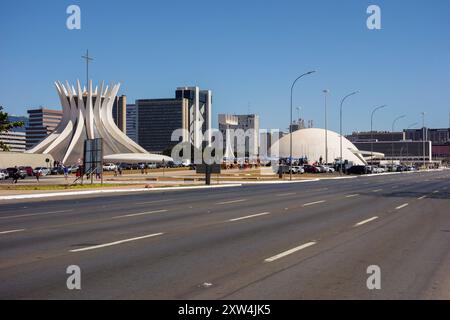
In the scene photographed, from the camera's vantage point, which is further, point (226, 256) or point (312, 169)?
point (312, 169)

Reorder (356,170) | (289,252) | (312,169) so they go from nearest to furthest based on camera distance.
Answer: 1. (289,252)
2. (356,170)
3. (312,169)

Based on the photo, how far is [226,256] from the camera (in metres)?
11.2

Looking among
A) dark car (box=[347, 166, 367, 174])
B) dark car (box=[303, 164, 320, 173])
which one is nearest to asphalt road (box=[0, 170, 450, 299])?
dark car (box=[347, 166, 367, 174])

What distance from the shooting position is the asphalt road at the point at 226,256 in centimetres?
818

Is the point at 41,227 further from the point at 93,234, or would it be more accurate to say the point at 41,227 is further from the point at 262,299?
the point at 262,299

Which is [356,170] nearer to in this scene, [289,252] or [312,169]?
[312,169]

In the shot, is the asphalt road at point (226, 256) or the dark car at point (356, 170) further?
the dark car at point (356, 170)

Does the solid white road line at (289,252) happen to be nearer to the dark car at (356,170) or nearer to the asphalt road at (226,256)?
the asphalt road at (226,256)

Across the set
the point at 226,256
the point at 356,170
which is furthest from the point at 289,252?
the point at 356,170

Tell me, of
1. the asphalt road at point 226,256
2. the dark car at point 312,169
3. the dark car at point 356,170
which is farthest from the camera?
the dark car at point 312,169

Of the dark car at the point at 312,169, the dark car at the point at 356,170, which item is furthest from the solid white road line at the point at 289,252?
the dark car at the point at 312,169

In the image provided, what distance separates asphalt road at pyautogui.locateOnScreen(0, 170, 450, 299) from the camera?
322 inches
